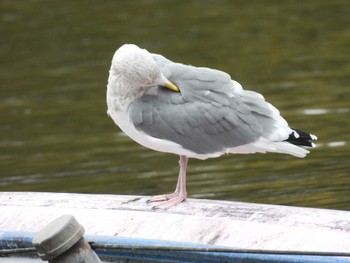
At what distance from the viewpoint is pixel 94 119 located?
12117 mm

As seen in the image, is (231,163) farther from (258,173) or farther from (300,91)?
(300,91)

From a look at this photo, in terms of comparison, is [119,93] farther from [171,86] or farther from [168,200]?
[168,200]

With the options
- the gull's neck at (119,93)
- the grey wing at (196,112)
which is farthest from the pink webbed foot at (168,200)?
the gull's neck at (119,93)

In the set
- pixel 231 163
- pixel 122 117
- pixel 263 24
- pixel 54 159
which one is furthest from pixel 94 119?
pixel 122 117

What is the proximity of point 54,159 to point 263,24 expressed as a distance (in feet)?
18.8

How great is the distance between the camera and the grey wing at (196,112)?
6.24m

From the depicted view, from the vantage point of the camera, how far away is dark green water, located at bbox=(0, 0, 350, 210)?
9.53 m

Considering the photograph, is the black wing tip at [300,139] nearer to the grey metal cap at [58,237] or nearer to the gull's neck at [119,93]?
the gull's neck at [119,93]

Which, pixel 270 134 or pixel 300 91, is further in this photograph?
pixel 300 91

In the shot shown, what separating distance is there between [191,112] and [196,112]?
3 cm

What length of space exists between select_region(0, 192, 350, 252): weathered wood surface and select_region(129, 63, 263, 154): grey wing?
38 centimetres

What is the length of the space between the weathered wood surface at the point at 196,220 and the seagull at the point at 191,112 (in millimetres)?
260

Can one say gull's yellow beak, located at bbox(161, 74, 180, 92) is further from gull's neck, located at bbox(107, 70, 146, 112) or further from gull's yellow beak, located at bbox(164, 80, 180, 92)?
gull's neck, located at bbox(107, 70, 146, 112)

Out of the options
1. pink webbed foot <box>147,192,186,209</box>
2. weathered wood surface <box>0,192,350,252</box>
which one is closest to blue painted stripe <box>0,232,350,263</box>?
weathered wood surface <box>0,192,350,252</box>
